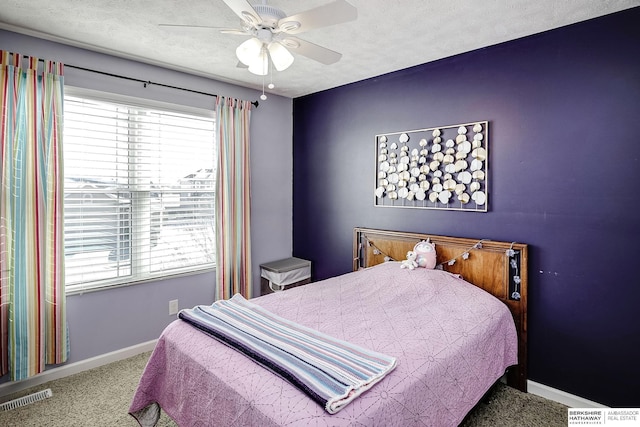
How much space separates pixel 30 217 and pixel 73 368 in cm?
121

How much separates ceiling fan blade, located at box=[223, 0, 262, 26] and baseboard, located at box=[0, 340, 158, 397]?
2.80 meters

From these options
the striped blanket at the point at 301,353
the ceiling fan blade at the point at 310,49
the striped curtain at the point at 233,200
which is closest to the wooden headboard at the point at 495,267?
the striped blanket at the point at 301,353

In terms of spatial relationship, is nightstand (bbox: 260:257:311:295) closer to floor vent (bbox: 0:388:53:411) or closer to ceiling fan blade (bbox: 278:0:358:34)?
floor vent (bbox: 0:388:53:411)

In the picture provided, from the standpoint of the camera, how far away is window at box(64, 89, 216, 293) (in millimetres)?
2689

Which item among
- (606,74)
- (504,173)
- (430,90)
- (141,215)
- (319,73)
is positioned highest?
(319,73)

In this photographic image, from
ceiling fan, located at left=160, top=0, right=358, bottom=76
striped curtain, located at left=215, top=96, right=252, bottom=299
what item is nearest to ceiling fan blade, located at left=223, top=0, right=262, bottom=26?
ceiling fan, located at left=160, top=0, right=358, bottom=76

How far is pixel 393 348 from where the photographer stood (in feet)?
5.44

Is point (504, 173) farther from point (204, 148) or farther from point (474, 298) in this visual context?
point (204, 148)

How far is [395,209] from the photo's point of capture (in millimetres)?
3252

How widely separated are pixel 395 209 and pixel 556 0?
1860mm

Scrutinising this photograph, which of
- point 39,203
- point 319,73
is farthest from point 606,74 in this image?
point 39,203

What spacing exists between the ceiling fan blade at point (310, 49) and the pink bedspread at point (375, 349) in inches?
59.4

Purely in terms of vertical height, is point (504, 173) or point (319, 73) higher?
point (319, 73)

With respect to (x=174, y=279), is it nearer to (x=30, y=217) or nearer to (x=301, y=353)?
(x=30, y=217)
